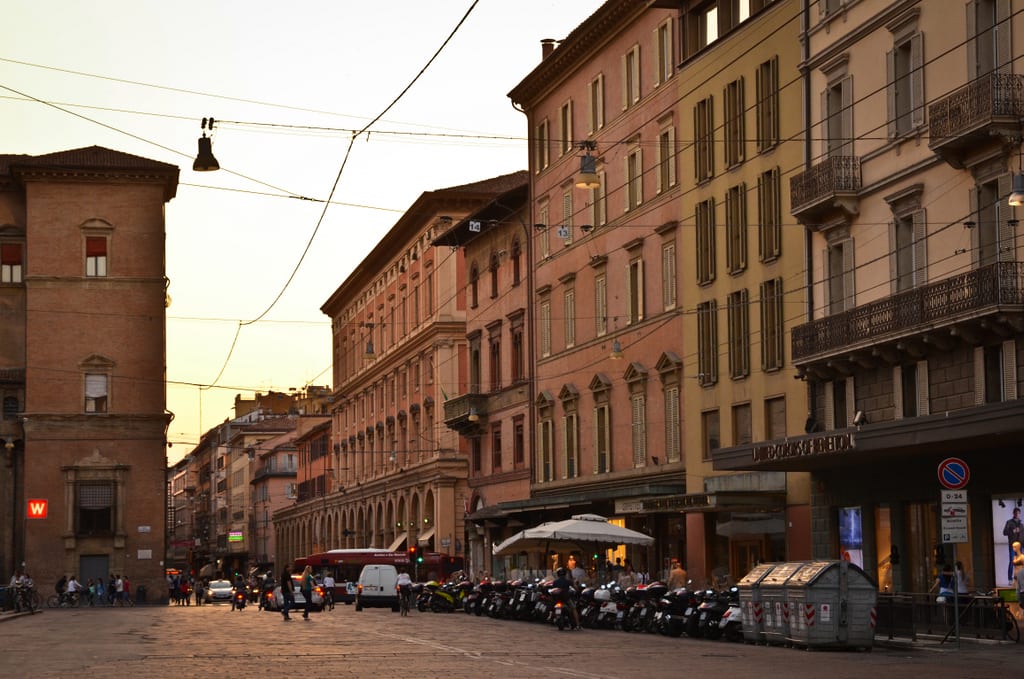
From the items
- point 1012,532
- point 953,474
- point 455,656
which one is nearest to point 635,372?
point 1012,532

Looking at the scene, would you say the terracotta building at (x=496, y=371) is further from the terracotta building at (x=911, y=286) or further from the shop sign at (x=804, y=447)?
the shop sign at (x=804, y=447)

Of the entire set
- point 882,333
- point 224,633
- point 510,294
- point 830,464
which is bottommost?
point 224,633

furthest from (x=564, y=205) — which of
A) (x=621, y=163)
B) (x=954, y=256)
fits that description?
(x=954, y=256)

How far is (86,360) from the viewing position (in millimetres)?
76750

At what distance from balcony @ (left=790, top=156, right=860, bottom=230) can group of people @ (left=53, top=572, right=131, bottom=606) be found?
1681 inches

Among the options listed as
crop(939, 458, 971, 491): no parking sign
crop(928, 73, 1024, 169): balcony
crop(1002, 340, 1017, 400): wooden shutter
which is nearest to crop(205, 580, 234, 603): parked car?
crop(928, 73, 1024, 169): balcony

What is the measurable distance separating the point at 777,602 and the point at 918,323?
7025mm

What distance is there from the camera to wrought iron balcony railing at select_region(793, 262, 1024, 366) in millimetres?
29984

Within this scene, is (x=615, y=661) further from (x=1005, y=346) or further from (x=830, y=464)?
(x=830, y=464)

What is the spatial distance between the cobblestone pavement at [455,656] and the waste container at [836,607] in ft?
1.30

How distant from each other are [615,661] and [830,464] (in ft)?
46.4

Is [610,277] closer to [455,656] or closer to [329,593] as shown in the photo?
[329,593]

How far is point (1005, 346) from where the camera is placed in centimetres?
3111

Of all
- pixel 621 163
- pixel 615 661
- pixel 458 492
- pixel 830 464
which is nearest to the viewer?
pixel 615 661
